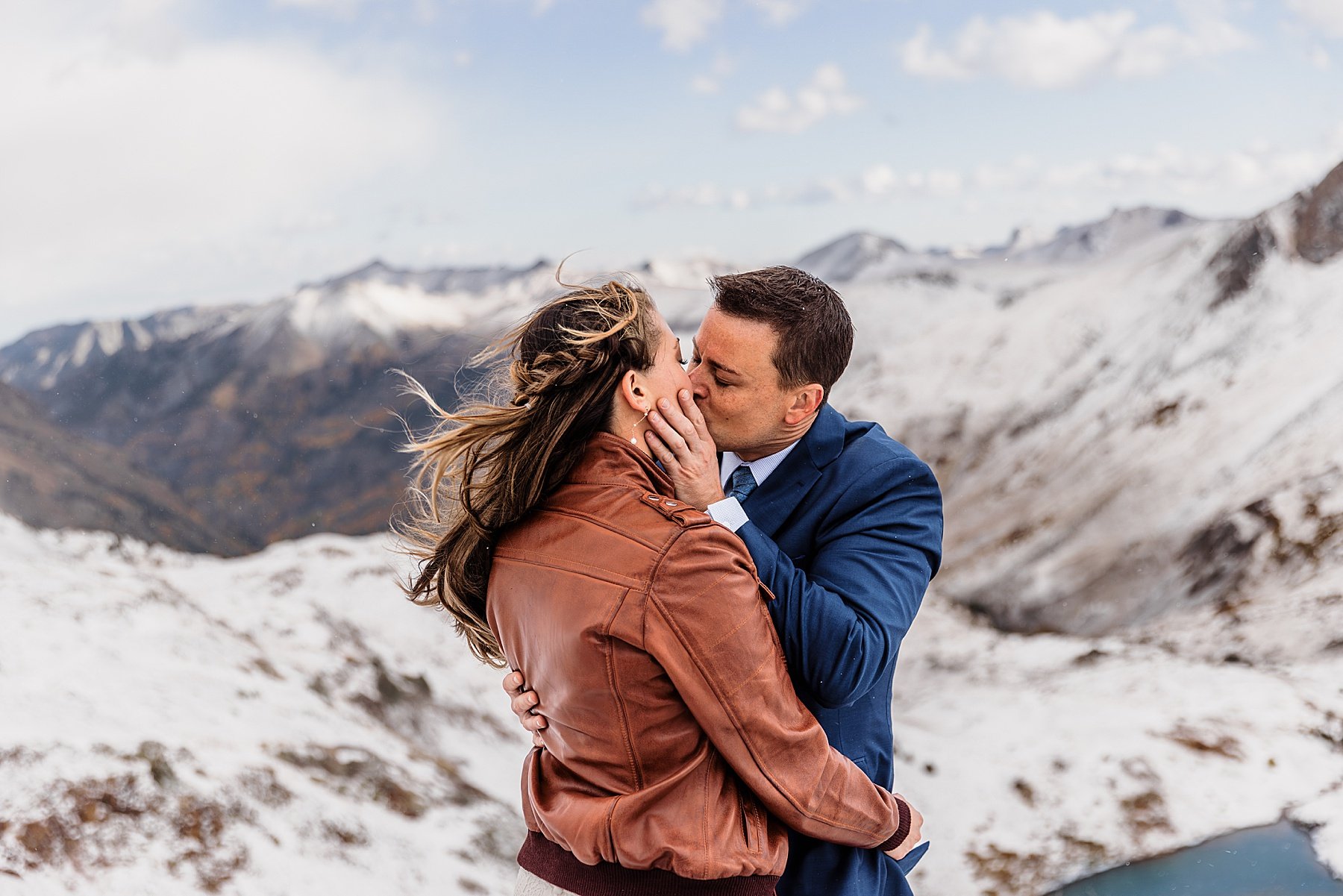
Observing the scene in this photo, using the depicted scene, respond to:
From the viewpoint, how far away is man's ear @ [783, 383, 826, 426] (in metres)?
3.89

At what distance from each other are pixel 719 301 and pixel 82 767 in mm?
11442

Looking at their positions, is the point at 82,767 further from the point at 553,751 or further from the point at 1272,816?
the point at 1272,816

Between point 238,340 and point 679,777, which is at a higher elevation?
point 679,777

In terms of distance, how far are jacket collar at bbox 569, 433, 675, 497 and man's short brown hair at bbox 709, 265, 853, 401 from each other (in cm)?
82

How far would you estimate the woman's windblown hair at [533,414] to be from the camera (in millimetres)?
3225

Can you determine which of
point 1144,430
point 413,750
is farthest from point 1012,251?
point 413,750

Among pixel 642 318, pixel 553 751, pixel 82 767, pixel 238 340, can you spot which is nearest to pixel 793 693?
pixel 553 751

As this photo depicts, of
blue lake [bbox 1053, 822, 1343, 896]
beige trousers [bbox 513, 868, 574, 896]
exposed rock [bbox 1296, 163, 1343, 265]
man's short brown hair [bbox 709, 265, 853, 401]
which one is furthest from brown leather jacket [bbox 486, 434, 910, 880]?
exposed rock [bbox 1296, 163, 1343, 265]

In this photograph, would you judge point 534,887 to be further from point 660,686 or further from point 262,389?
point 262,389

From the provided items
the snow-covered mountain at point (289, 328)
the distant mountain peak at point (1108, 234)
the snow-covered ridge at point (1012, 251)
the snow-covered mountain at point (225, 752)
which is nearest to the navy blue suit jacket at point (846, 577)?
the snow-covered mountain at point (225, 752)

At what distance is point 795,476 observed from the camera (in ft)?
13.0

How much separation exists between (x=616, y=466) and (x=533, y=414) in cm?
34

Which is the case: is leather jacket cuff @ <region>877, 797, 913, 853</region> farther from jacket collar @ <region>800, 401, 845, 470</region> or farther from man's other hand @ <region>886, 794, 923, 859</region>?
jacket collar @ <region>800, 401, 845, 470</region>

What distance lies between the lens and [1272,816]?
13.9 meters
